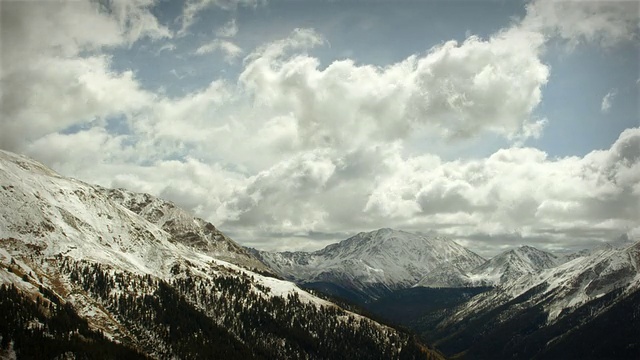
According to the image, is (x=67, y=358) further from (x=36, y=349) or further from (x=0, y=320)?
(x=0, y=320)

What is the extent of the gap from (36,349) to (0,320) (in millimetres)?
20625

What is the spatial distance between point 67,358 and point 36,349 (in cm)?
1184

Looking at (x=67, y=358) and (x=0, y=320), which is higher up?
(x=0, y=320)

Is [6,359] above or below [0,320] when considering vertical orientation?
below

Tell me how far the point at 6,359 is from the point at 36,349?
396 inches

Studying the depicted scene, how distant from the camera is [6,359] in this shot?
187500 millimetres

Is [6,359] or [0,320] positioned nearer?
[6,359]

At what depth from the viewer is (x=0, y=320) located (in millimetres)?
199750

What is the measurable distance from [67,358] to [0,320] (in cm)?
3064

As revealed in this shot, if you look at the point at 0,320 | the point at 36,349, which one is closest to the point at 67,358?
the point at 36,349

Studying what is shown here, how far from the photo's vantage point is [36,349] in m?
194
